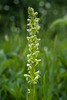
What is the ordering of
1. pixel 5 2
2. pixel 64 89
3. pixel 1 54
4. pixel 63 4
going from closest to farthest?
pixel 64 89 < pixel 1 54 < pixel 5 2 < pixel 63 4

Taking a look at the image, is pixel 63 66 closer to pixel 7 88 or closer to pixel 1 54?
pixel 1 54

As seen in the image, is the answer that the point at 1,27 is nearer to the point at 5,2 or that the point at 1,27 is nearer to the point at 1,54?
the point at 5,2

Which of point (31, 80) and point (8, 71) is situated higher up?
point (31, 80)

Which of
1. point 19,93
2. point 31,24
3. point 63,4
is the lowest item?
point 63,4

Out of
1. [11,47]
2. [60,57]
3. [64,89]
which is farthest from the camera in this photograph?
[11,47]

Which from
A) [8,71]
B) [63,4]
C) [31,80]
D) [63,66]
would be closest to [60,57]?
[63,66]

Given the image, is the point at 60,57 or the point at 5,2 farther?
the point at 5,2

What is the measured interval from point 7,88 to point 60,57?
2.34ft

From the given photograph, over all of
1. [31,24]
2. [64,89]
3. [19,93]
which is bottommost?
[64,89]

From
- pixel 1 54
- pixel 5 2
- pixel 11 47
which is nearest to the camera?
pixel 1 54

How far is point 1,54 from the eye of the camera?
2.23 meters

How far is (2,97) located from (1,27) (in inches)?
220

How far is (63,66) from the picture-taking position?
2.11 m

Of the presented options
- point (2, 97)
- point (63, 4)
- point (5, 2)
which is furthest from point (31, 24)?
point (63, 4)
